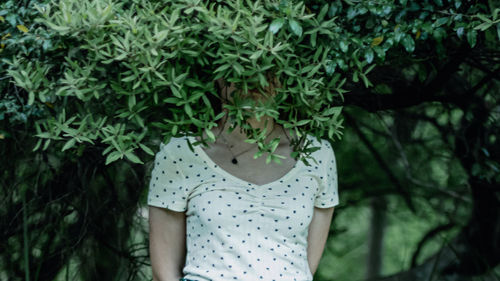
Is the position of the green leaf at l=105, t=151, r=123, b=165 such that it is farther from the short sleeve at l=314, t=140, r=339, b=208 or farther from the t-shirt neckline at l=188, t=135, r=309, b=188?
the short sleeve at l=314, t=140, r=339, b=208

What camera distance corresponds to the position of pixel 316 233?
215 centimetres

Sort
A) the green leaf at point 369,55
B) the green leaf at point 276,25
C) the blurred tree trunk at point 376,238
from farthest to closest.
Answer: the blurred tree trunk at point 376,238 → the green leaf at point 369,55 → the green leaf at point 276,25

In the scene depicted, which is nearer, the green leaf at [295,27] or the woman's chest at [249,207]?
the green leaf at [295,27]

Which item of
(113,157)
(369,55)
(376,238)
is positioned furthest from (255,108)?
(376,238)

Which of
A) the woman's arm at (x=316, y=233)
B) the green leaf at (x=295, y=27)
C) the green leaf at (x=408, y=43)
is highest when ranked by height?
the green leaf at (x=295, y=27)

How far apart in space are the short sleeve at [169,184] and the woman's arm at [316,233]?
19.1 inches

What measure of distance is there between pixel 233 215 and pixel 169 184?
23 centimetres

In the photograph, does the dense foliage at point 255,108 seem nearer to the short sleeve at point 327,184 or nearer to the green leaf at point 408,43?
the green leaf at point 408,43

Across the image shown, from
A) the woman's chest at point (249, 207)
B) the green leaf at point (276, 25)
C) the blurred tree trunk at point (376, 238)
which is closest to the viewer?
the green leaf at point (276, 25)

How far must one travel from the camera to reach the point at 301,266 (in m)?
1.94

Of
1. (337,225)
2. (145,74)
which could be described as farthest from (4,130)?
(337,225)

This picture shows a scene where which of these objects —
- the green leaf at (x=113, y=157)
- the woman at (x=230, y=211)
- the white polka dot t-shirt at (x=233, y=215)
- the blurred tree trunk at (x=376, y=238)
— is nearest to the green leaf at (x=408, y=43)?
the woman at (x=230, y=211)

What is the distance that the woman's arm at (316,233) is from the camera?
2146mm

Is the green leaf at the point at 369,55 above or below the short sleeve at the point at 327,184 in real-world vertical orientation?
above
